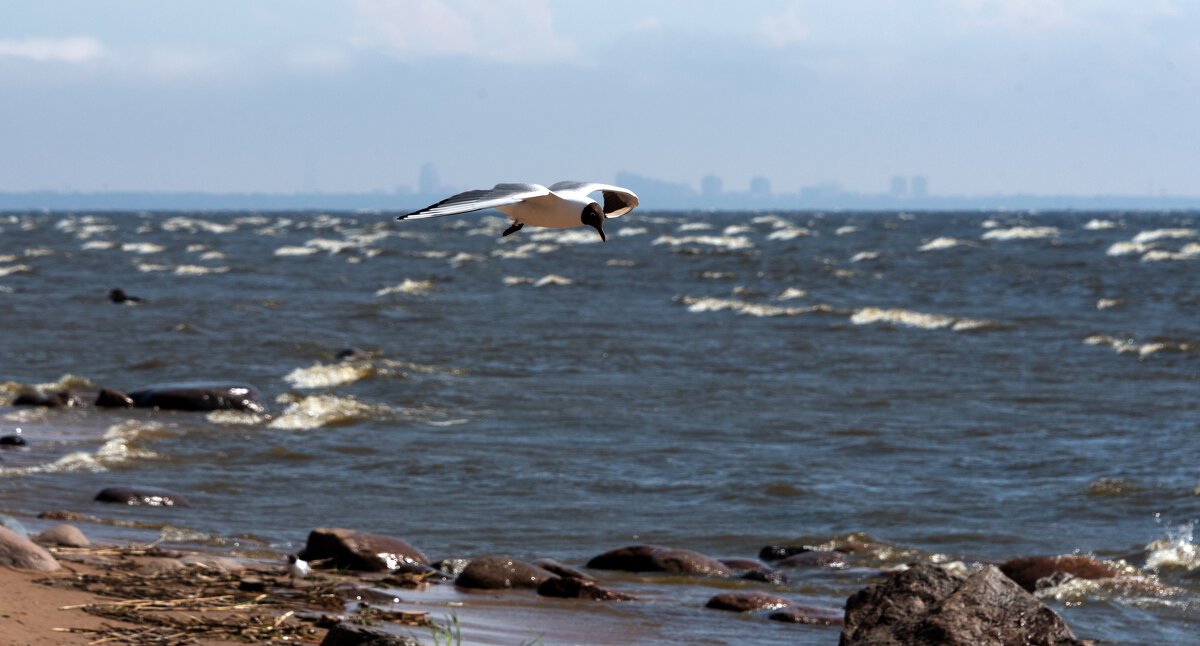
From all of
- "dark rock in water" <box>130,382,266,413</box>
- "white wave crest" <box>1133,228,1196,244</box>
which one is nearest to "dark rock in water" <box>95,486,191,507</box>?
"dark rock in water" <box>130,382,266,413</box>

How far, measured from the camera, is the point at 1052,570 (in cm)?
893

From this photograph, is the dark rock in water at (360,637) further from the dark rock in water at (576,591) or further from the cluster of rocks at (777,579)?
the dark rock in water at (576,591)

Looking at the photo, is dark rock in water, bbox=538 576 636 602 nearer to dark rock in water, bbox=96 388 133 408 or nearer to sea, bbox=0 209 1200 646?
sea, bbox=0 209 1200 646

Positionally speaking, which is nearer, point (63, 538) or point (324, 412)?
point (63, 538)

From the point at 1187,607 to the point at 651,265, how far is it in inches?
1523

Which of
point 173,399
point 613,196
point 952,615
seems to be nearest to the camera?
point 613,196

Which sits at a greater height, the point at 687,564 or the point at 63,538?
the point at 63,538

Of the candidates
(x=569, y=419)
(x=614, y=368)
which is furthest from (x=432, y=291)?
(x=569, y=419)

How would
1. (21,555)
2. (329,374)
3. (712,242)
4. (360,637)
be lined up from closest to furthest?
1. (360,637)
2. (21,555)
3. (329,374)
4. (712,242)

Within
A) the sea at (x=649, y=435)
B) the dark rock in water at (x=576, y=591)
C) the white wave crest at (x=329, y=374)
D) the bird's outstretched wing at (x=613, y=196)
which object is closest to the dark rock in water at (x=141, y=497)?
the sea at (x=649, y=435)

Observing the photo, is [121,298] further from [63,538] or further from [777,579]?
[777,579]

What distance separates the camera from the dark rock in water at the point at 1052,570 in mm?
8852

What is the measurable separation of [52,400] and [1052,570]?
39.0ft

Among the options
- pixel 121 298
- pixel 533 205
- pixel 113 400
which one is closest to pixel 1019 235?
pixel 121 298
